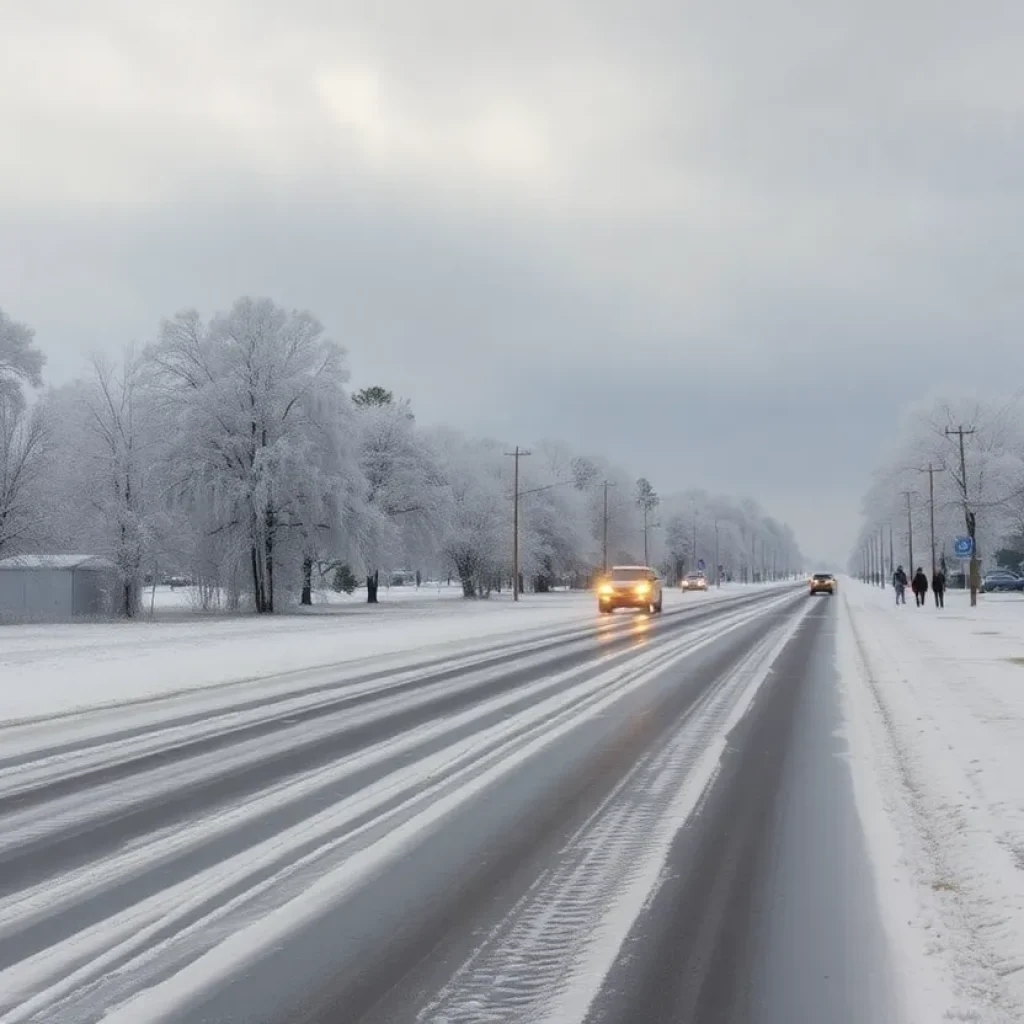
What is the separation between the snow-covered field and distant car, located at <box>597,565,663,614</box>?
532 centimetres

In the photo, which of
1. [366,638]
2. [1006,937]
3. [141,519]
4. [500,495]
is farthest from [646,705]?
[500,495]

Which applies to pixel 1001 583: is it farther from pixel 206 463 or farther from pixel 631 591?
pixel 206 463

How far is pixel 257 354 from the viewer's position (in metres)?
49.1

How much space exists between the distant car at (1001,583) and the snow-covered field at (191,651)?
5235 centimetres

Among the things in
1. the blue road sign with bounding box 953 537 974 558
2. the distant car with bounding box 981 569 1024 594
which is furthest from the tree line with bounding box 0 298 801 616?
the distant car with bounding box 981 569 1024 594

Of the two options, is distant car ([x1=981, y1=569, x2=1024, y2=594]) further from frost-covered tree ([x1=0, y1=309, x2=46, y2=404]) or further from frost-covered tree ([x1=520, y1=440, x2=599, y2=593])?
frost-covered tree ([x1=0, y1=309, x2=46, y2=404])

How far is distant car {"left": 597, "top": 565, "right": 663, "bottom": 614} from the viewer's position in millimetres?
45781

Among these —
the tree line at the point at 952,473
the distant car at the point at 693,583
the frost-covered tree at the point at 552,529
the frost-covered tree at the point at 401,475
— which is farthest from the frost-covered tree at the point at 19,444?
the distant car at the point at 693,583

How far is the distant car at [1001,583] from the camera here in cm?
8156

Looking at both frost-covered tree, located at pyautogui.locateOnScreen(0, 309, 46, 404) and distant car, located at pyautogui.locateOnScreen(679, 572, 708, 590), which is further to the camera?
distant car, located at pyautogui.locateOnScreen(679, 572, 708, 590)

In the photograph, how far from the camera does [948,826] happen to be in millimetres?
7219

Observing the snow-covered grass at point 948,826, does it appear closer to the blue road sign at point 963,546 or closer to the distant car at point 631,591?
the distant car at point 631,591

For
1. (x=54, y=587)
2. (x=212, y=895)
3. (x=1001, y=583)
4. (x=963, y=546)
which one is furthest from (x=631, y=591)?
(x=1001, y=583)

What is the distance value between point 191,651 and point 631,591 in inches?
973
